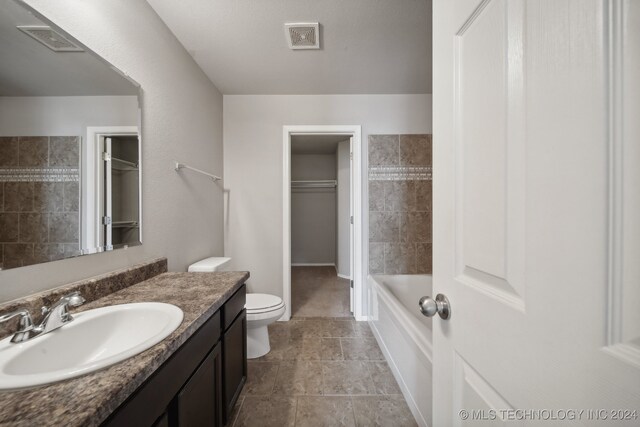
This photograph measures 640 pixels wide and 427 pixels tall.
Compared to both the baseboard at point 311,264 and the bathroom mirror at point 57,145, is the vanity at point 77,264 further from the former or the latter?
the baseboard at point 311,264

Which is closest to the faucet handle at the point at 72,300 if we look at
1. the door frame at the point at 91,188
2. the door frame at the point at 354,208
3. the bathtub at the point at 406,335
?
the door frame at the point at 91,188

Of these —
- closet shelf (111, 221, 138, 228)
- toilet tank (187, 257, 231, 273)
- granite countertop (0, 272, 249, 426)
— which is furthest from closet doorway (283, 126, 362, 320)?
granite countertop (0, 272, 249, 426)

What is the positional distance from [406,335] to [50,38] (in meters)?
2.18

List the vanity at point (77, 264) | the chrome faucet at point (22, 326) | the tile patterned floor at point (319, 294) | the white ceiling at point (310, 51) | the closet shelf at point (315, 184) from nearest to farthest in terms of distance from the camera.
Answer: the vanity at point (77, 264) < the chrome faucet at point (22, 326) < the white ceiling at point (310, 51) < the tile patterned floor at point (319, 294) < the closet shelf at point (315, 184)

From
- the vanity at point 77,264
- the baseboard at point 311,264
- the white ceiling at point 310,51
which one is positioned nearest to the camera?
the vanity at point 77,264

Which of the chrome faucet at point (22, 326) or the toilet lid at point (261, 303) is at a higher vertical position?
the chrome faucet at point (22, 326)

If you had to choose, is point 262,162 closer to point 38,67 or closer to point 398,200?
point 398,200

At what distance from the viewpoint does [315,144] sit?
435 cm

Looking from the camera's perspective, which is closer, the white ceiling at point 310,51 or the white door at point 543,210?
the white door at point 543,210

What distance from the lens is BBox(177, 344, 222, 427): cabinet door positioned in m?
0.84

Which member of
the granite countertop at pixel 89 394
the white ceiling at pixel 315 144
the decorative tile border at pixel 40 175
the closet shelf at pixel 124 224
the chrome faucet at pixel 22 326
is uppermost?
the white ceiling at pixel 315 144

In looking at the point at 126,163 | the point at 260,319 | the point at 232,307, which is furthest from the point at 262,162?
the point at 232,307

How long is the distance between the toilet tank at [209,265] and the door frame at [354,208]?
67 cm

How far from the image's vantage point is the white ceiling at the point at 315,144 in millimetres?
3992
